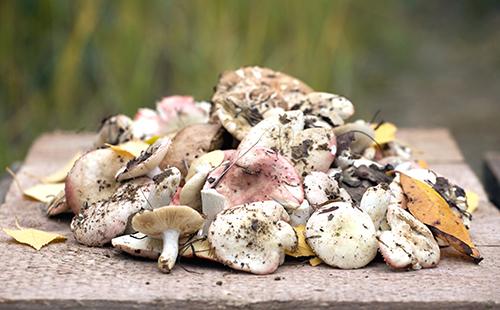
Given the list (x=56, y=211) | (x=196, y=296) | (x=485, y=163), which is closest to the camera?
→ (x=196, y=296)

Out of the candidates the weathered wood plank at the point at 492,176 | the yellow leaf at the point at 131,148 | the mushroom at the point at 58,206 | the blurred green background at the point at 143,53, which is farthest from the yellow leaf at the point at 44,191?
the blurred green background at the point at 143,53

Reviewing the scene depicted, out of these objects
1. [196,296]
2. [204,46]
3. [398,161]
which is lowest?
[196,296]

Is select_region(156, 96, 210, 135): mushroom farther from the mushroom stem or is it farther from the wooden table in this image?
the mushroom stem

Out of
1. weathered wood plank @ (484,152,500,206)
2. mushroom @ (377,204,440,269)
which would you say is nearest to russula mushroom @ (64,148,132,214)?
mushroom @ (377,204,440,269)

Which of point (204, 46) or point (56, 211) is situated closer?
point (56, 211)

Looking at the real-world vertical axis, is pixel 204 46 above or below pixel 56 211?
above

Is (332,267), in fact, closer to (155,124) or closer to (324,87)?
(155,124)

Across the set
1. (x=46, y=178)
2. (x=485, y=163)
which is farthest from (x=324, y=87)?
(x=46, y=178)
